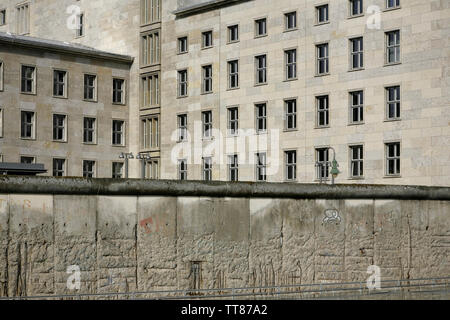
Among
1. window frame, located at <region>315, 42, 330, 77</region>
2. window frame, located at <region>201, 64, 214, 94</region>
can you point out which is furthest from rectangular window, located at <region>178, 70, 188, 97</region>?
window frame, located at <region>315, 42, 330, 77</region>

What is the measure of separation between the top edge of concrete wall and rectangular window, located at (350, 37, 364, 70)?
24.3 meters

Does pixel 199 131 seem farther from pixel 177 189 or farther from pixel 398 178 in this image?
pixel 177 189

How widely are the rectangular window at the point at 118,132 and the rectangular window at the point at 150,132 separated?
1.44 m

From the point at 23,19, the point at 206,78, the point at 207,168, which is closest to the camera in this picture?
the point at 207,168

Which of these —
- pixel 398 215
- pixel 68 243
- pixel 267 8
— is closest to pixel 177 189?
pixel 68 243

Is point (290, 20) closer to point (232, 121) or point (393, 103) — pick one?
point (232, 121)

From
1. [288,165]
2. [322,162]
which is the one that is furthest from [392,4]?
[288,165]

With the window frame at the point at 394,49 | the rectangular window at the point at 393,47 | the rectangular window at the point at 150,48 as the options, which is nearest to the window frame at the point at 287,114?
the window frame at the point at 394,49

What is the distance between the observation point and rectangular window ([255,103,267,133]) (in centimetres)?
5498

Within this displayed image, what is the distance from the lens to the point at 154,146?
61969mm

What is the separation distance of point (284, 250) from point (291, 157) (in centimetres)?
3003

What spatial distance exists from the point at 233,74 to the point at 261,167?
6.31m

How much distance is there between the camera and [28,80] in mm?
58281
